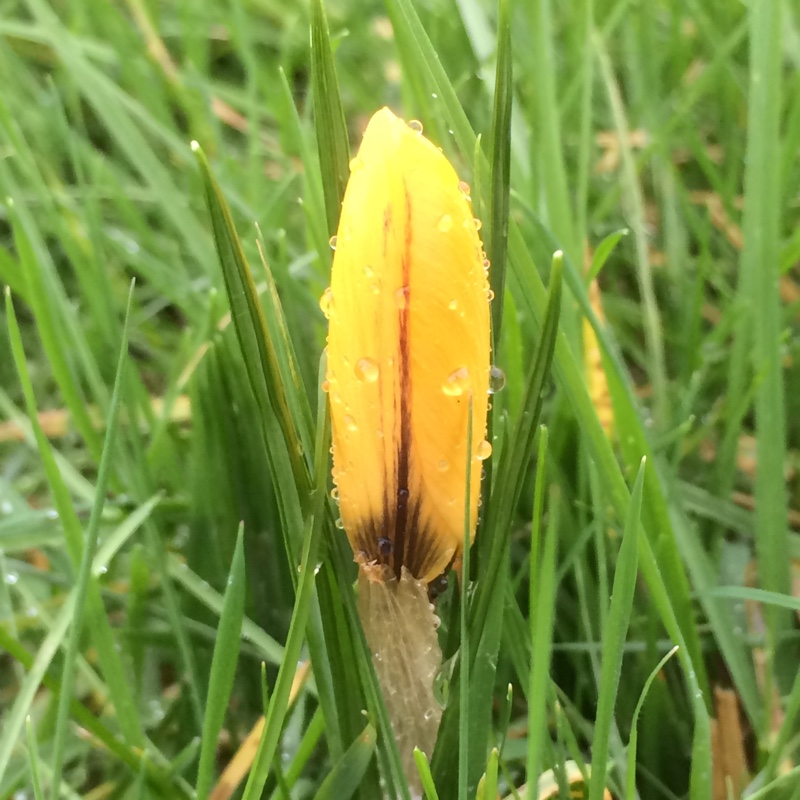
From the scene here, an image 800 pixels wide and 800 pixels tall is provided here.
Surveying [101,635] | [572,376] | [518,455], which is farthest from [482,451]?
[101,635]

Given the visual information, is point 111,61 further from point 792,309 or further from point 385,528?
point 385,528

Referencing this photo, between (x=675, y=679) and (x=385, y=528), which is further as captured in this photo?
(x=675, y=679)

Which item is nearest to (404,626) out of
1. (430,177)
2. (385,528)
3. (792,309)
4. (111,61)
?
(385,528)

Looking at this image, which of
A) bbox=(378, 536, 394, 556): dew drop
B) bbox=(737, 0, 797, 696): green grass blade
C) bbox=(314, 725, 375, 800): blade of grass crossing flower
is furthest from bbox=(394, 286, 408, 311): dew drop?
bbox=(737, 0, 797, 696): green grass blade

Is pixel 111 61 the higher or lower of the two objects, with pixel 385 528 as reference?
higher

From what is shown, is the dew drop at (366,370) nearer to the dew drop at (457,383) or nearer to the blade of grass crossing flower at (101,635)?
the dew drop at (457,383)

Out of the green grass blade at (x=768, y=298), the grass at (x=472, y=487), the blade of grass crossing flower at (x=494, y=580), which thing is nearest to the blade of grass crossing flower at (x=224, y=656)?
the grass at (x=472, y=487)

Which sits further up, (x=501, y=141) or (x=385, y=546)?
(x=501, y=141)

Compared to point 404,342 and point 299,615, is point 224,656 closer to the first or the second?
point 299,615

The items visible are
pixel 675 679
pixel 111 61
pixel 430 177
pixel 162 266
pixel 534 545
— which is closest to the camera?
pixel 430 177
